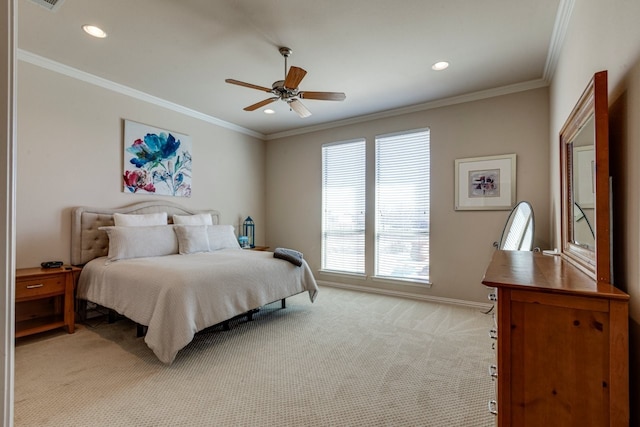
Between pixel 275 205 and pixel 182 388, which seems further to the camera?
pixel 275 205

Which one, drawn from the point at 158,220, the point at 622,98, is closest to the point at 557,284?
the point at 622,98

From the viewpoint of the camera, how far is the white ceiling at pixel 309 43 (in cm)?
229

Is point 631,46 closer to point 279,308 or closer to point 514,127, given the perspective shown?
point 514,127

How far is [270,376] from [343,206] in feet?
10.5

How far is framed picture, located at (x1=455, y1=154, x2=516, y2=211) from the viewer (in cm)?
365

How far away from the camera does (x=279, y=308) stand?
3791 mm

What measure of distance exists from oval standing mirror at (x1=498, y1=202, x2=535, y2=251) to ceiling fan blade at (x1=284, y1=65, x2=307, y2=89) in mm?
2578

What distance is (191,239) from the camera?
12.6 ft

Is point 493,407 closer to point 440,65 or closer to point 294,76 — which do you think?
point 294,76

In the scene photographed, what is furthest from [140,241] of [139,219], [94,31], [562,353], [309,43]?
[562,353]

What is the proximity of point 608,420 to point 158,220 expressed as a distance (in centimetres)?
423

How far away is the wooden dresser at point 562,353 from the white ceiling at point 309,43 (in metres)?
2.16

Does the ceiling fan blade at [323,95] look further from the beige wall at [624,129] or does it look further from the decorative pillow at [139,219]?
the decorative pillow at [139,219]

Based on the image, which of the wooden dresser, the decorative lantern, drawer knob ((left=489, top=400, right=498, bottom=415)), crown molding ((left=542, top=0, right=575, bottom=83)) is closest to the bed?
the decorative lantern
